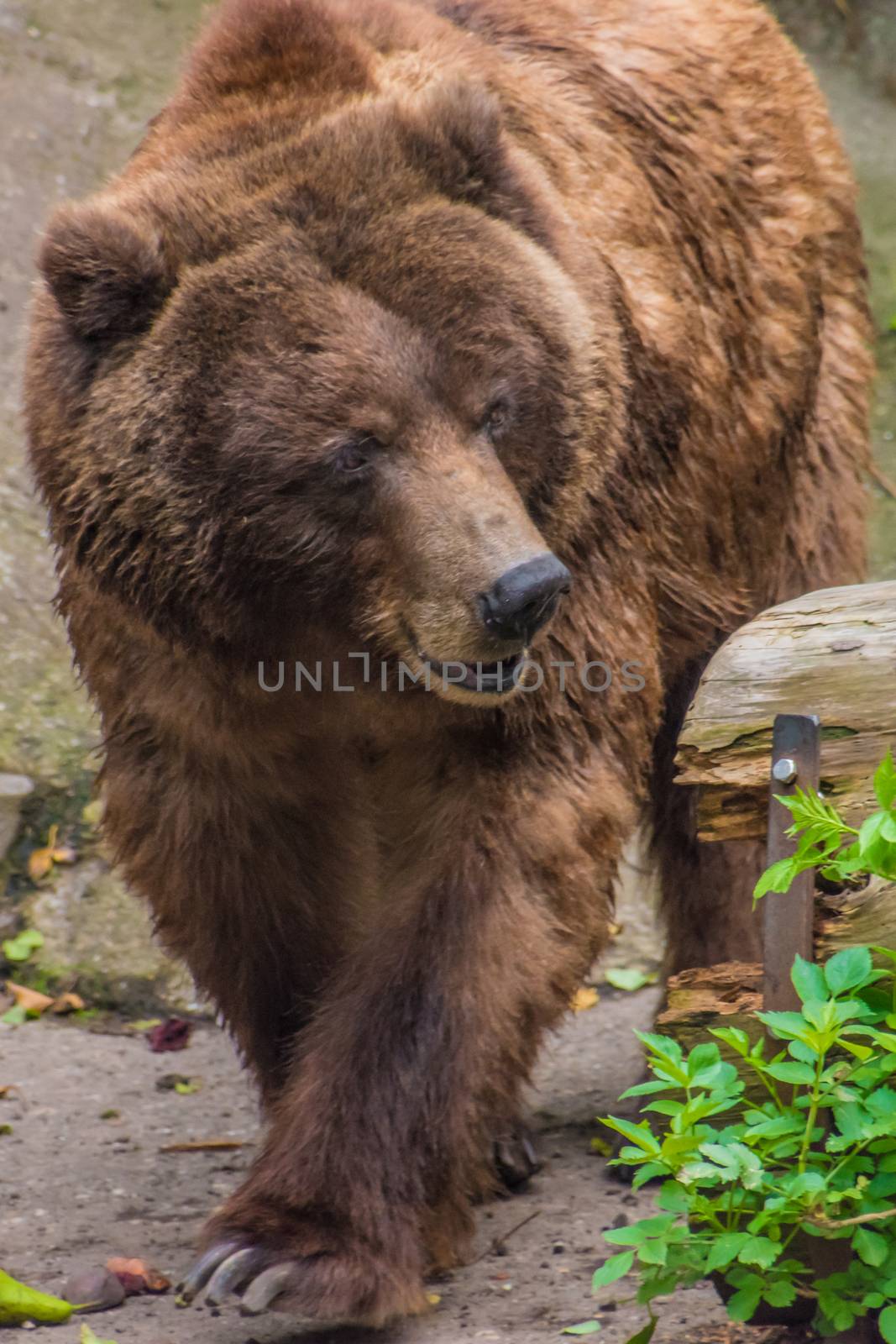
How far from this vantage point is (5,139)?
7.90 metres

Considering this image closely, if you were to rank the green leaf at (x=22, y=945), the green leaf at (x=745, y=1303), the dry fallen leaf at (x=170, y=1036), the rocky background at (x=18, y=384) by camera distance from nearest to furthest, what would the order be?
the green leaf at (x=745, y=1303)
the dry fallen leaf at (x=170, y=1036)
the green leaf at (x=22, y=945)
the rocky background at (x=18, y=384)

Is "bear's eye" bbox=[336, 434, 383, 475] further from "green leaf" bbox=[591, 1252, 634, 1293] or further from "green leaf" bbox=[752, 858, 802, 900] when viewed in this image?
"green leaf" bbox=[591, 1252, 634, 1293]

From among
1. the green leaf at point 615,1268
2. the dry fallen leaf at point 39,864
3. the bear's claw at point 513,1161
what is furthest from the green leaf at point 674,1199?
the dry fallen leaf at point 39,864

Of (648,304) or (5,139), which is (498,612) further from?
(5,139)

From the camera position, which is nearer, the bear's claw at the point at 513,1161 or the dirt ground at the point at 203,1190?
the dirt ground at the point at 203,1190

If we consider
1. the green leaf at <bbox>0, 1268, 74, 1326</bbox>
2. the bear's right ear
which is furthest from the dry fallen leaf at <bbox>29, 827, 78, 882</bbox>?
the bear's right ear

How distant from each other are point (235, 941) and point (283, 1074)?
0.33 meters

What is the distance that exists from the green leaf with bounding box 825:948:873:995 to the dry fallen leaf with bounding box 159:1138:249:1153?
2510 mm

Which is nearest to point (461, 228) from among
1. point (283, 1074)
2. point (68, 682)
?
point (283, 1074)

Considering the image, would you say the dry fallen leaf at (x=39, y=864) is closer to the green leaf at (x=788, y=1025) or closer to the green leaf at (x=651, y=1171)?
the green leaf at (x=651, y=1171)

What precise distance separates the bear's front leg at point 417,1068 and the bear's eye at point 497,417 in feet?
2.50

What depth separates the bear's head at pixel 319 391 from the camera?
136 inches

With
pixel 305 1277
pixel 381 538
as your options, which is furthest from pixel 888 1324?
pixel 381 538

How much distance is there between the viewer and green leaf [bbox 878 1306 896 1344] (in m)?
2.68
